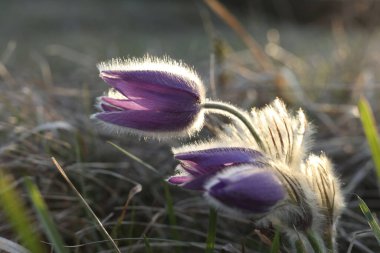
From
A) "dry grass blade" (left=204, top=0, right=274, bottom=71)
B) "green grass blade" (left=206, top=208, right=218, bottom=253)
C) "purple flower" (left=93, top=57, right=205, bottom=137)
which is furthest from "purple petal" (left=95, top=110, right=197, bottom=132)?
"dry grass blade" (left=204, top=0, right=274, bottom=71)

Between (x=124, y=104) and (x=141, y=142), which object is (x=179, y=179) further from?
(x=141, y=142)

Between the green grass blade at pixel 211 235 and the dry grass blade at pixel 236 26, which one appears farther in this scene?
the dry grass blade at pixel 236 26

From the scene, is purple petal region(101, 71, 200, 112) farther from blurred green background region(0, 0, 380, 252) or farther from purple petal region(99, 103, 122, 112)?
blurred green background region(0, 0, 380, 252)

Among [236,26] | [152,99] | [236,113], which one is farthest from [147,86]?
[236,26]

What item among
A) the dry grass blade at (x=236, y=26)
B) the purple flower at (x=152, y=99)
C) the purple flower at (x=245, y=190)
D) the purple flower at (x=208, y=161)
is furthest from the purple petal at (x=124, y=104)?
the dry grass blade at (x=236, y=26)

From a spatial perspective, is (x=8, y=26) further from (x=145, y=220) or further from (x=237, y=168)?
(x=237, y=168)

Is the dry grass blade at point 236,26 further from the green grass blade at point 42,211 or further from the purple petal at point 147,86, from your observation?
the green grass blade at point 42,211

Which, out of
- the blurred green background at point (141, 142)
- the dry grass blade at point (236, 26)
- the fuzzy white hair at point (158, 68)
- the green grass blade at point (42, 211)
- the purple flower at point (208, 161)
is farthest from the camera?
the dry grass blade at point (236, 26)
